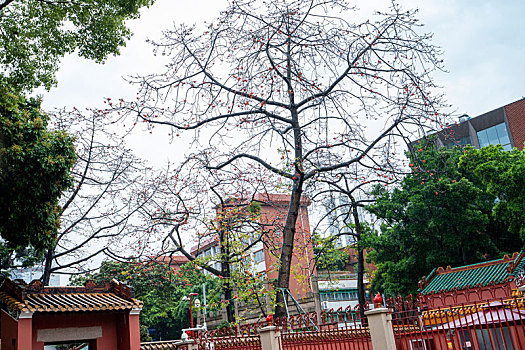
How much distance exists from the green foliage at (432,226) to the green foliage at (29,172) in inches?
497

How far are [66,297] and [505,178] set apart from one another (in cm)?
1662

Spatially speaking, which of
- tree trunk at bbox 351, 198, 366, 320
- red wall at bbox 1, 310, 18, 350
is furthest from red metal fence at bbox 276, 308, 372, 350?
tree trunk at bbox 351, 198, 366, 320

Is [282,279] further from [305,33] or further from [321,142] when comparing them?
[305,33]

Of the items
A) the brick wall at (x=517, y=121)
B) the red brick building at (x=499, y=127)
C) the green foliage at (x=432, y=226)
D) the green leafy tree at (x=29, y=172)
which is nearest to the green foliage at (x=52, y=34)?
the green leafy tree at (x=29, y=172)

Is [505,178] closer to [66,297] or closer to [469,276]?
[469,276]

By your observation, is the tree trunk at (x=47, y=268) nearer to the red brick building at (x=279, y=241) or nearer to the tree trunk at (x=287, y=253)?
the red brick building at (x=279, y=241)

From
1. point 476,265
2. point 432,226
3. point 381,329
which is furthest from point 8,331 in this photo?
point 432,226

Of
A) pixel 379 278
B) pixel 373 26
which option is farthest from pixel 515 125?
pixel 373 26

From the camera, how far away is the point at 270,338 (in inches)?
343

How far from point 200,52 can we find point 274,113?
2.32 meters

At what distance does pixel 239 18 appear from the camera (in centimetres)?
1070

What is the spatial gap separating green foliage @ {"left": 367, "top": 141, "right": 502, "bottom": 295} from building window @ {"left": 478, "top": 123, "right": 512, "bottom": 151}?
1498cm

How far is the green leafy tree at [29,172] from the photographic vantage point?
11.1m

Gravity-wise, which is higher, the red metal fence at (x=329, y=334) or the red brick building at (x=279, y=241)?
the red brick building at (x=279, y=241)
